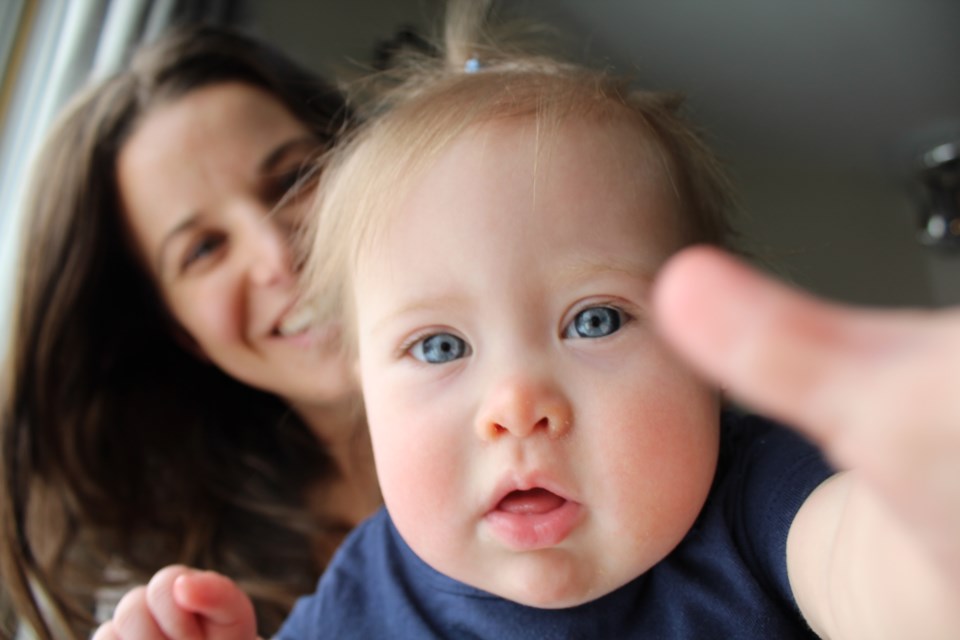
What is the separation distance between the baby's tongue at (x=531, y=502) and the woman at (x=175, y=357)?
1.61ft

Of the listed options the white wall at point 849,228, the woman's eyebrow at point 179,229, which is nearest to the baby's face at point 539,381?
the woman's eyebrow at point 179,229

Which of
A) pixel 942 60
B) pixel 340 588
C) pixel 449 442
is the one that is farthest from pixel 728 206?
pixel 942 60

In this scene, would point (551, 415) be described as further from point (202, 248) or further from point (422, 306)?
point (202, 248)

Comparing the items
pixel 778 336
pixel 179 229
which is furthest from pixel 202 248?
pixel 778 336

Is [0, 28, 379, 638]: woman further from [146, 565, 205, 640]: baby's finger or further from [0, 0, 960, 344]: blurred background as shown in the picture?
[146, 565, 205, 640]: baby's finger

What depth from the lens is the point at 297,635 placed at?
2.60 ft

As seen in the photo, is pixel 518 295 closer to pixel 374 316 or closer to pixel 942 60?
pixel 374 316

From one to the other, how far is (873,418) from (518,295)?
1.16 ft

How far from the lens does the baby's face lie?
58 centimetres

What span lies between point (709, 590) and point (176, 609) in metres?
0.42

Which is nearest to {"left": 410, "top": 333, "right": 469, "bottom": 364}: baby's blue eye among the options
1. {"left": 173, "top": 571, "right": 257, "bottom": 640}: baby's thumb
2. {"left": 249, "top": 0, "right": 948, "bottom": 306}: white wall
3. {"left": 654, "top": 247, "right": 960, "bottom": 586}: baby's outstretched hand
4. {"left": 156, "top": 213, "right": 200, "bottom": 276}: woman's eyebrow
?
{"left": 173, "top": 571, "right": 257, "bottom": 640}: baby's thumb

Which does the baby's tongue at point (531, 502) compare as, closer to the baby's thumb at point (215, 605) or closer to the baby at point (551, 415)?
the baby at point (551, 415)

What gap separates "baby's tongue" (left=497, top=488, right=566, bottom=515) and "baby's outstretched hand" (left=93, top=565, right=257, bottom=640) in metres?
0.26

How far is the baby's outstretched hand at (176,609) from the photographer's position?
0.67m
